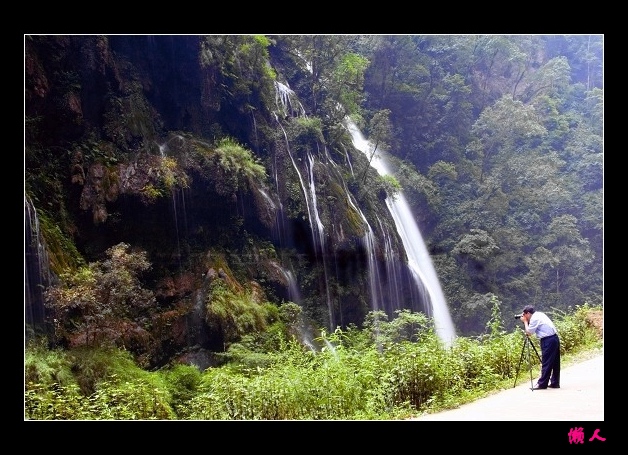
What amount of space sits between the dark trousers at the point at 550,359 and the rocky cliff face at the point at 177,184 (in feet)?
11.5

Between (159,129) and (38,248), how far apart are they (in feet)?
8.38

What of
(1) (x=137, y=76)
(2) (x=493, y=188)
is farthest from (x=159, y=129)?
(2) (x=493, y=188)

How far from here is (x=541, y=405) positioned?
19.5 ft

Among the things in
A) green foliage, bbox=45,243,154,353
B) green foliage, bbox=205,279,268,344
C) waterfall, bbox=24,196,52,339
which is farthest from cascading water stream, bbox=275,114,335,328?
waterfall, bbox=24,196,52,339

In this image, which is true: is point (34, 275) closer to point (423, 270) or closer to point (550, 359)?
point (423, 270)

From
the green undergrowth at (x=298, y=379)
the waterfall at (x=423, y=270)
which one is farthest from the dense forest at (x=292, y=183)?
the green undergrowth at (x=298, y=379)

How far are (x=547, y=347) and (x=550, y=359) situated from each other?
144mm

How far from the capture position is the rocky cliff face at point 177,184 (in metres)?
8.51

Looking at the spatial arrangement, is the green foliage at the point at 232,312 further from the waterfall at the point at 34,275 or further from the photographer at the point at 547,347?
the photographer at the point at 547,347

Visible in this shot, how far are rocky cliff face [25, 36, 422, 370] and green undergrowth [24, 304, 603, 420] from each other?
1.68 ft

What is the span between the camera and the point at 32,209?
8.10 m

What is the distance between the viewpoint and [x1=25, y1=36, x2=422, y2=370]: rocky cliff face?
8.51m

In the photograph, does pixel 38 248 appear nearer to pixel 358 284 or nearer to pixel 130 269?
pixel 130 269
